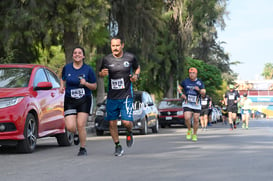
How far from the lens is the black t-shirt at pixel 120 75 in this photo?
34.6ft

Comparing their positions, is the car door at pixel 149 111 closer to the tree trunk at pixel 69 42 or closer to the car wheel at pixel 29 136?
the tree trunk at pixel 69 42

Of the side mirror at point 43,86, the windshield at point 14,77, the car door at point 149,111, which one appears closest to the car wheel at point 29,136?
the side mirror at point 43,86

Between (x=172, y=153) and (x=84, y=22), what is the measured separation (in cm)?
874

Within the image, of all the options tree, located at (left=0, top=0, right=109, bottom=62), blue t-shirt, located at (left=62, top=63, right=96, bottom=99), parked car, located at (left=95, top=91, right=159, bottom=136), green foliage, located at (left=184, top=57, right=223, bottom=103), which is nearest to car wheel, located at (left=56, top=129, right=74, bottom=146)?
blue t-shirt, located at (left=62, top=63, right=96, bottom=99)

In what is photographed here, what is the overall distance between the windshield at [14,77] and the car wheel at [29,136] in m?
0.73

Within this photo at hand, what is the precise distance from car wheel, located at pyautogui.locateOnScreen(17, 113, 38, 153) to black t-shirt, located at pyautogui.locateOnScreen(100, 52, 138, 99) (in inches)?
67.5

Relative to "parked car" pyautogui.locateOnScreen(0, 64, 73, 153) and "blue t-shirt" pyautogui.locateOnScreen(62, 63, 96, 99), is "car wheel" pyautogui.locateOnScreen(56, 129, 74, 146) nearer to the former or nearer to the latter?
"parked car" pyautogui.locateOnScreen(0, 64, 73, 153)

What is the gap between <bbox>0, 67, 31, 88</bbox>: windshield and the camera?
38.7 feet

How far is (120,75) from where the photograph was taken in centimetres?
1053

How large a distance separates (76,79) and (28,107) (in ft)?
4.05

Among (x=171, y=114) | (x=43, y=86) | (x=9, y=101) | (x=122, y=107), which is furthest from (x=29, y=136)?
(x=171, y=114)

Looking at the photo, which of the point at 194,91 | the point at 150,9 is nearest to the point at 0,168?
the point at 194,91

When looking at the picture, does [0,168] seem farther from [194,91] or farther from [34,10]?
[34,10]

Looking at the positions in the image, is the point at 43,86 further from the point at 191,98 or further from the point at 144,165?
the point at 191,98
